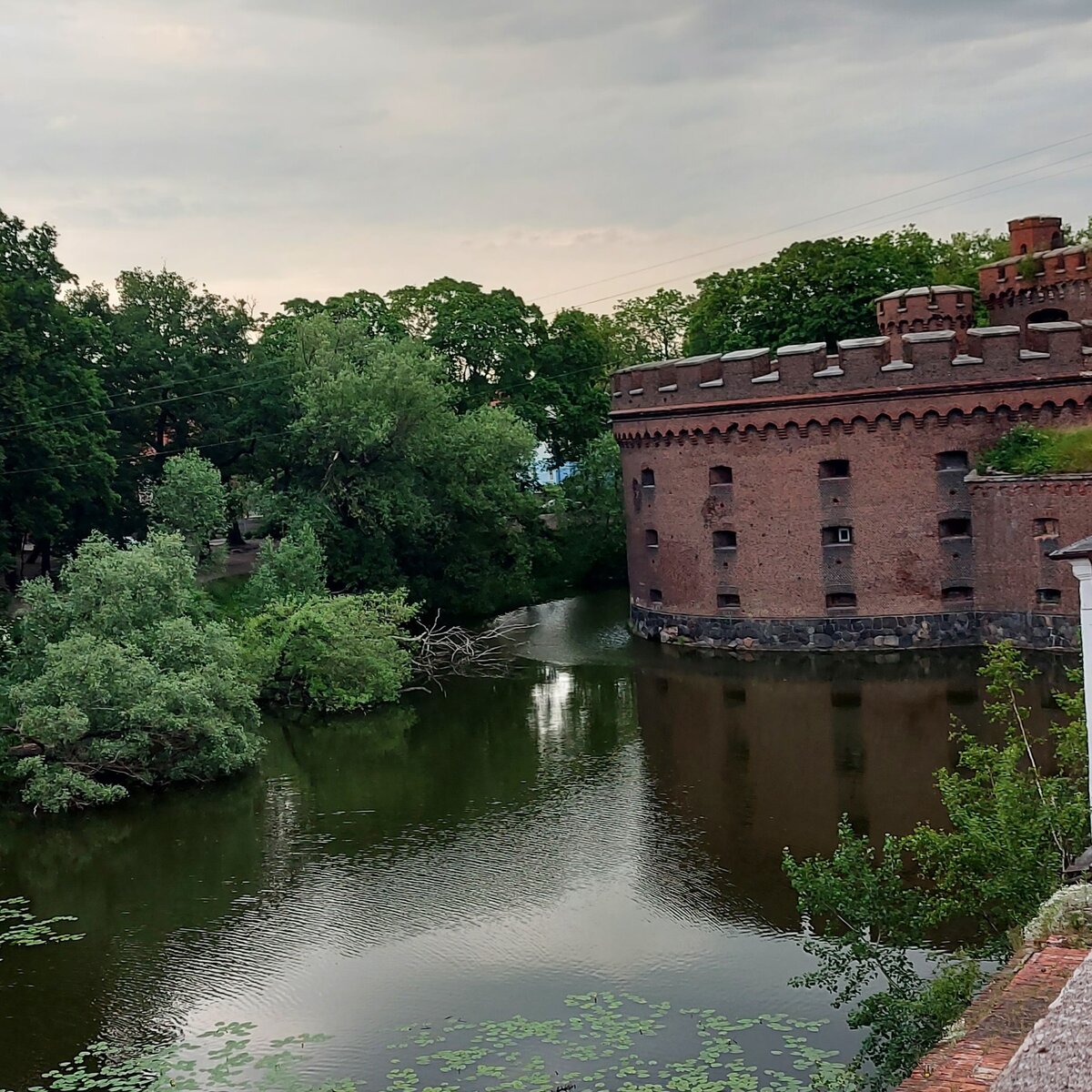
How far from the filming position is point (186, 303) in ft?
103

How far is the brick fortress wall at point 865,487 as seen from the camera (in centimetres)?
2334

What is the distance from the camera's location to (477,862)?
14562mm

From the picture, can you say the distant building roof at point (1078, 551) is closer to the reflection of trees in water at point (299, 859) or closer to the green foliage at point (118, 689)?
the reflection of trees in water at point (299, 859)

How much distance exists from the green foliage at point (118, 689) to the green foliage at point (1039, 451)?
1284cm

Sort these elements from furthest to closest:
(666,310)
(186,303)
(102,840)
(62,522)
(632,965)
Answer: (666,310) → (186,303) → (62,522) → (102,840) → (632,965)

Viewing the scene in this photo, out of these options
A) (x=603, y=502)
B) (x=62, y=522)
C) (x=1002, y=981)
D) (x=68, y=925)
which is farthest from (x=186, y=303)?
(x=1002, y=981)

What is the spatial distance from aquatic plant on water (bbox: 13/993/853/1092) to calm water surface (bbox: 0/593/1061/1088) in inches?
7.5

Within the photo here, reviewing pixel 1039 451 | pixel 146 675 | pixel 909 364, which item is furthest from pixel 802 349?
pixel 146 675

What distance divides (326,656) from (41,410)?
23.1ft

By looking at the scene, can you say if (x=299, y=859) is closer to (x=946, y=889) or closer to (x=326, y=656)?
(x=326, y=656)

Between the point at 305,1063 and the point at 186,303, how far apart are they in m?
23.9

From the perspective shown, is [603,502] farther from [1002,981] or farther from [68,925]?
[1002,981]

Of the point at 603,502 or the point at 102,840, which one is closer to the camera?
the point at 102,840

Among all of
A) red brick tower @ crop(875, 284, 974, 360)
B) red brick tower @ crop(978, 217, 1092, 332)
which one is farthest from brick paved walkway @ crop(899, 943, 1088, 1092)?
red brick tower @ crop(978, 217, 1092, 332)
